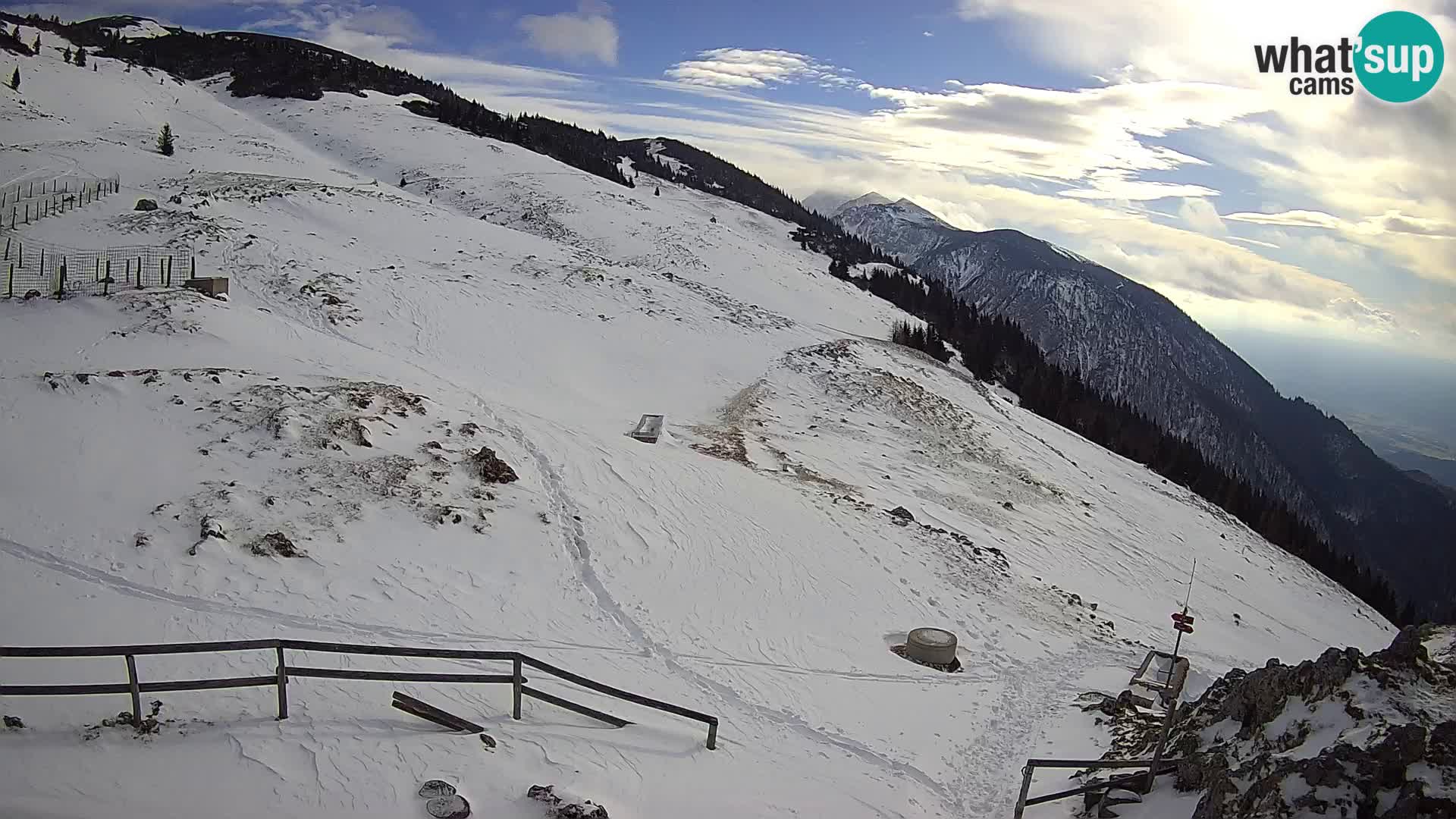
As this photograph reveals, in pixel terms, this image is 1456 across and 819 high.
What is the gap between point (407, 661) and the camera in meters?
11.1

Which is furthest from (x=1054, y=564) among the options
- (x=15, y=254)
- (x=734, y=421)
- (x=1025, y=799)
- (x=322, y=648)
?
(x=15, y=254)

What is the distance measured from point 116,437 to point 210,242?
17.9 m

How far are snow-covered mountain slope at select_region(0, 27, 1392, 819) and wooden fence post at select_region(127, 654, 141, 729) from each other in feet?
0.67

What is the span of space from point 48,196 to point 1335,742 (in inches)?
1796

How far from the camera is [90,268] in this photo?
25781mm

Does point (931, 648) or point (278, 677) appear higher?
point (278, 677)

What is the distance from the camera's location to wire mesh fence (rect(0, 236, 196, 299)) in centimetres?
2267

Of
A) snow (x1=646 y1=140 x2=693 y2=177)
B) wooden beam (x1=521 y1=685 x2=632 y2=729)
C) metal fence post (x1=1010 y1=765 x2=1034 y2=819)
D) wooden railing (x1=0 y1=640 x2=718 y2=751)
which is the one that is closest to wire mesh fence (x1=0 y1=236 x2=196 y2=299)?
wooden railing (x1=0 y1=640 x2=718 y2=751)

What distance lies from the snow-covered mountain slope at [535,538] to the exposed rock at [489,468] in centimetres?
24

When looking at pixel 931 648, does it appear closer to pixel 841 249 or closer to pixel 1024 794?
pixel 1024 794

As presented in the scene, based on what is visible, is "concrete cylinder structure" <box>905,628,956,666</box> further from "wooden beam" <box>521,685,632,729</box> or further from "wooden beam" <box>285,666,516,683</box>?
"wooden beam" <box>285,666,516,683</box>

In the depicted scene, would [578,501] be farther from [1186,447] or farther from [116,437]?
[1186,447]

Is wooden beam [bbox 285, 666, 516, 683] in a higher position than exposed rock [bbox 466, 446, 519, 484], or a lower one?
lower

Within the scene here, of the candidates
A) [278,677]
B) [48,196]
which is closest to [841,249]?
[48,196]
